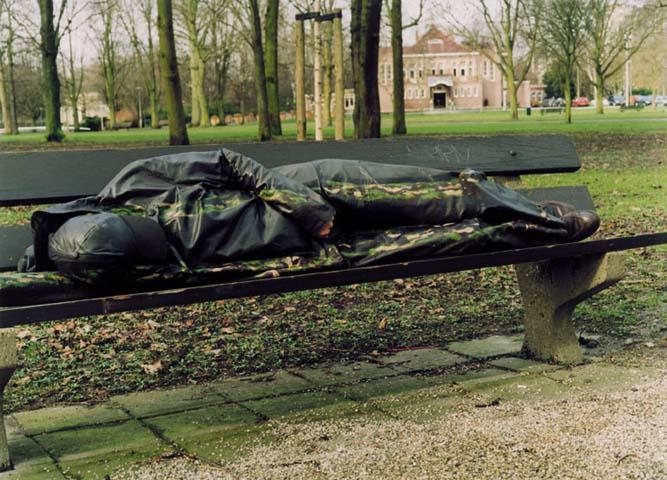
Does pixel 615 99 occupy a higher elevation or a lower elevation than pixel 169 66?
higher

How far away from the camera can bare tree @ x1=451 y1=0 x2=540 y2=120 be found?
44.3 m

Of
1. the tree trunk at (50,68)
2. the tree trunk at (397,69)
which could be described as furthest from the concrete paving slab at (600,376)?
the tree trunk at (50,68)

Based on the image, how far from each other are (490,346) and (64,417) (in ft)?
7.17

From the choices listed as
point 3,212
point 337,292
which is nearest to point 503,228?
point 337,292

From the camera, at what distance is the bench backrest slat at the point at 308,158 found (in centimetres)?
396

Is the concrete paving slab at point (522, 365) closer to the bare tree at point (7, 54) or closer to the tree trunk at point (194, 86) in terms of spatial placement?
the bare tree at point (7, 54)

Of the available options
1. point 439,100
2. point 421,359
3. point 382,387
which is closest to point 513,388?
point 382,387

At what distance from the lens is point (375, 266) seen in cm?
361

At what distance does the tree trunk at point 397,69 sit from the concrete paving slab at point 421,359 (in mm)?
22398

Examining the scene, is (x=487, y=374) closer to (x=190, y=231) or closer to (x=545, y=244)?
(x=545, y=244)

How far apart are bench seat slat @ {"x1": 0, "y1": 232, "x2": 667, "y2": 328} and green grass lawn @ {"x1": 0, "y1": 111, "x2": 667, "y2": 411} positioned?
1078 mm

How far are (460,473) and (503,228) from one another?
1.34 m

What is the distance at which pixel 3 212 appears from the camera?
11.8m

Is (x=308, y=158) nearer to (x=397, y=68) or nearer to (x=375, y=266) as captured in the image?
(x=375, y=266)
